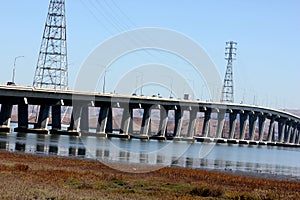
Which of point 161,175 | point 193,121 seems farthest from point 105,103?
point 161,175

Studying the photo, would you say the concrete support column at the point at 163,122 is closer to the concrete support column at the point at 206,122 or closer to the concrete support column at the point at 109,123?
the concrete support column at the point at 109,123

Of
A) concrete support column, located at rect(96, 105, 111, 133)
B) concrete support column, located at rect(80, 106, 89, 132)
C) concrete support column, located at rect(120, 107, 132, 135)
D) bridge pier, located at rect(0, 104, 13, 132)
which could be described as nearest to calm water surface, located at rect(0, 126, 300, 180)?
bridge pier, located at rect(0, 104, 13, 132)

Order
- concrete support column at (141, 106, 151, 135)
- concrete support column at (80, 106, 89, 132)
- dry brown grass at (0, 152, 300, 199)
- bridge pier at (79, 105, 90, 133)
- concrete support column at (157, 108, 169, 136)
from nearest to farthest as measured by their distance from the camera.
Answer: dry brown grass at (0, 152, 300, 199) → bridge pier at (79, 105, 90, 133) → concrete support column at (80, 106, 89, 132) → concrete support column at (141, 106, 151, 135) → concrete support column at (157, 108, 169, 136)

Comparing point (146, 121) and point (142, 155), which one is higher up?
point (146, 121)

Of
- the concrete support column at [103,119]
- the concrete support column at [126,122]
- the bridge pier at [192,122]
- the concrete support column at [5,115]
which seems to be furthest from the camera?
the bridge pier at [192,122]

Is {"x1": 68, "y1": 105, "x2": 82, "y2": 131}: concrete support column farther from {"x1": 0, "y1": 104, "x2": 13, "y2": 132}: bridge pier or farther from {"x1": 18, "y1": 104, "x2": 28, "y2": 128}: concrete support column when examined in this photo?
{"x1": 0, "y1": 104, "x2": 13, "y2": 132}: bridge pier

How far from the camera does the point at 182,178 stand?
45938 millimetres

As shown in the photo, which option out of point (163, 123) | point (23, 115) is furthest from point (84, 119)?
point (163, 123)

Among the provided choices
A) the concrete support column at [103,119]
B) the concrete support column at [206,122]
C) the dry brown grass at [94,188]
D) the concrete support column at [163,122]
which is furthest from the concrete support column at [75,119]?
the dry brown grass at [94,188]

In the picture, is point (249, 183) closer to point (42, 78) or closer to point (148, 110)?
point (42, 78)

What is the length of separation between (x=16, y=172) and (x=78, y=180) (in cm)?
390

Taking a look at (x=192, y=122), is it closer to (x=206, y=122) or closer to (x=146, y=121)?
(x=206, y=122)

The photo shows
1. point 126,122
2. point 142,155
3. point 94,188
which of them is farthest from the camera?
point 126,122

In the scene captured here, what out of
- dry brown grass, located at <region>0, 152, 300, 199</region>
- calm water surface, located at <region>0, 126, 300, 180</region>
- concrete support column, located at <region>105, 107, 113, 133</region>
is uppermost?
concrete support column, located at <region>105, 107, 113, 133</region>
